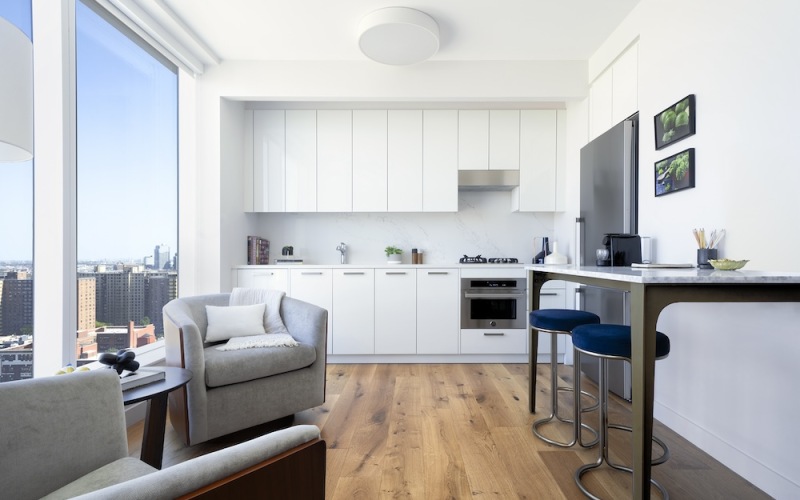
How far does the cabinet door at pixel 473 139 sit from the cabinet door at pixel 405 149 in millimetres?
433

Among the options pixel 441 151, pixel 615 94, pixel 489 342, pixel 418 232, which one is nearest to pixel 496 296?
pixel 489 342

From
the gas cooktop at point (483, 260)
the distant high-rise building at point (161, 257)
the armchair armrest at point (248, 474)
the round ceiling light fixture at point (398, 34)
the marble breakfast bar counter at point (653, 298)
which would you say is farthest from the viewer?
the gas cooktop at point (483, 260)

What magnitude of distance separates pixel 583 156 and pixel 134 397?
3.59m

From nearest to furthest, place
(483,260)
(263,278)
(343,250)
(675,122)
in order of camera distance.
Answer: (675,122)
(263,278)
(483,260)
(343,250)

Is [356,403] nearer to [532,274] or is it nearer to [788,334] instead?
[532,274]

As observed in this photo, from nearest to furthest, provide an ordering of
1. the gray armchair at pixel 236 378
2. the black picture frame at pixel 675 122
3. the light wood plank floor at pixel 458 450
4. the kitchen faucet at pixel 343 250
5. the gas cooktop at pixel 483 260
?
the light wood plank floor at pixel 458 450, the gray armchair at pixel 236 378, the black picture frame at pixel 675 122, the gas cooktop at pixel 483 260, the kitchen faucet at pixel 343 250

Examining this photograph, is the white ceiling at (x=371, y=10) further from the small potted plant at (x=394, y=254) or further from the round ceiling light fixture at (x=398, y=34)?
the small potted plant at (x=394, y=254)

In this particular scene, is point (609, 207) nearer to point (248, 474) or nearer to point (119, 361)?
point (248, 474)

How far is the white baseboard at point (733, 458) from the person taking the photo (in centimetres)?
162

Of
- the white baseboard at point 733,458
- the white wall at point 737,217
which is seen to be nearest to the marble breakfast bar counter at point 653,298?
the white wall at point 737,217

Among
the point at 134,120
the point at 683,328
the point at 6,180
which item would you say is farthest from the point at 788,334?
the point at 134,120

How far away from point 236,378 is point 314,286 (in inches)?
66.6

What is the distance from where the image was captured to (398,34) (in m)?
2.81

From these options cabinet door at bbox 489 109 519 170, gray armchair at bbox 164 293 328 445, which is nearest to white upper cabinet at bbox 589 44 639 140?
cabinet door at bbox 489 109 519 170
